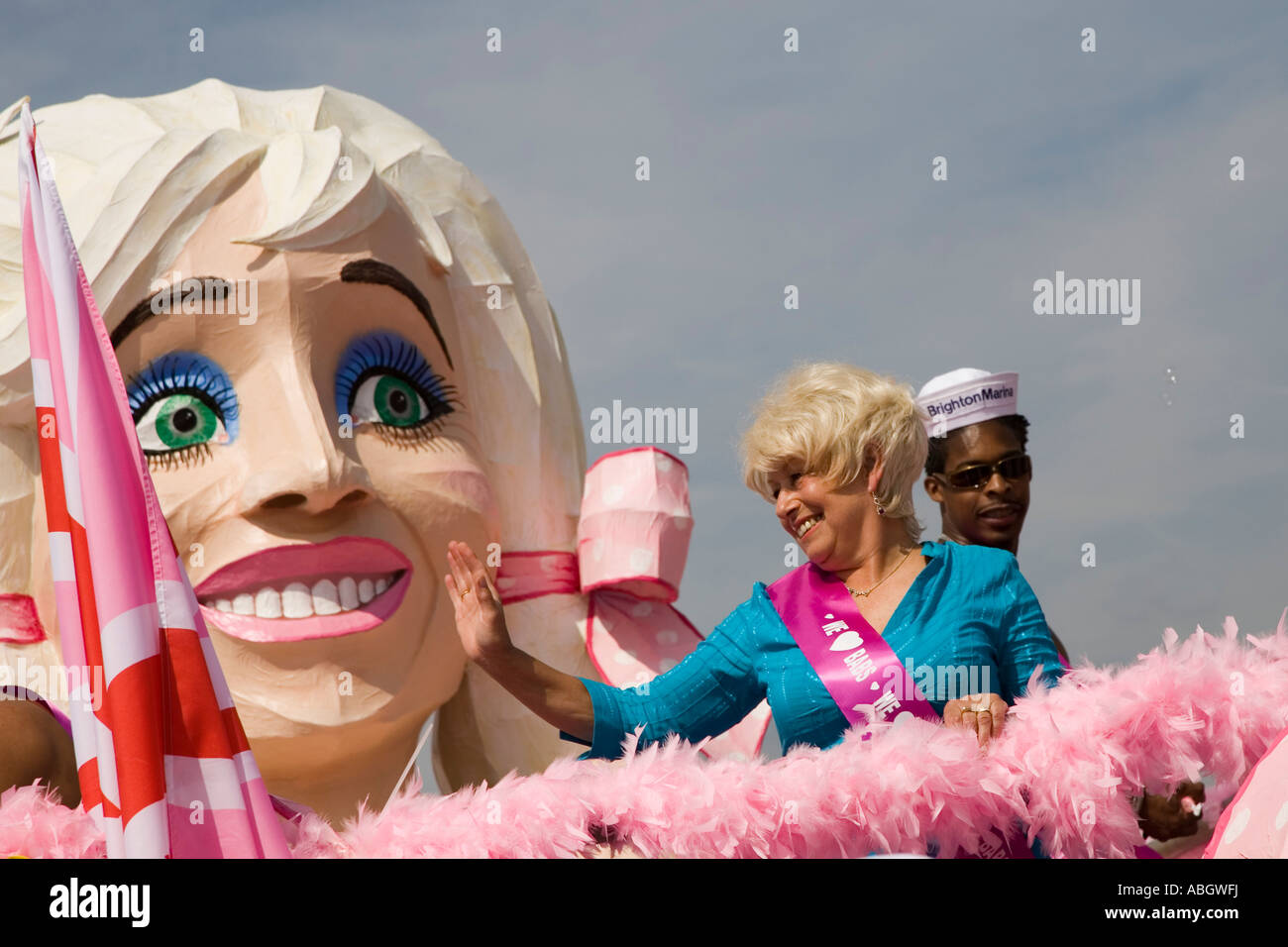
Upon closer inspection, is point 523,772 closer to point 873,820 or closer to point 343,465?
point 343,465

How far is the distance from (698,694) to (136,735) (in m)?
0.84

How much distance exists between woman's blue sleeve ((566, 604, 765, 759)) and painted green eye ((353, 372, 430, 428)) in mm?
1421

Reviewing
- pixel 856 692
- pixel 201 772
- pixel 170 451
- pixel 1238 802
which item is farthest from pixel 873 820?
pixel 170 451

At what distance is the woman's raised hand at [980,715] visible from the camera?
189cm

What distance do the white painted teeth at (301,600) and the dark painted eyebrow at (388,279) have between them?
698 millimetres

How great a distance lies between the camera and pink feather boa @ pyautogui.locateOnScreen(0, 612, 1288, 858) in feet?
5.93

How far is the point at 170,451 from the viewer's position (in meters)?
3.19

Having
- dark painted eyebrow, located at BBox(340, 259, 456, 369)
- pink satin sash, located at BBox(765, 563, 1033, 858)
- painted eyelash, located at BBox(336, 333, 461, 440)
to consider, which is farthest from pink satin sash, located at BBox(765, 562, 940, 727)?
dark painted eyebrow, located at BBox(340, 259, 456, 369)

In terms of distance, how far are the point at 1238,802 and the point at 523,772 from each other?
2.20 m

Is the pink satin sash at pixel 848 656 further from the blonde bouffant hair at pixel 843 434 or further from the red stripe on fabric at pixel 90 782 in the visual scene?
the red stripe on fabric at pixel 90 782

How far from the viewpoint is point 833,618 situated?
2.14 meters

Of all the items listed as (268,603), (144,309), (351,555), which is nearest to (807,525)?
(351,555)

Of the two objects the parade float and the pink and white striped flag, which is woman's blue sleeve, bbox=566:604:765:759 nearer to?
the parade float
